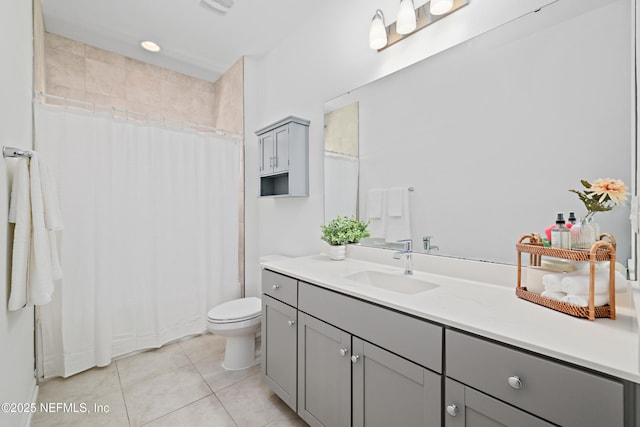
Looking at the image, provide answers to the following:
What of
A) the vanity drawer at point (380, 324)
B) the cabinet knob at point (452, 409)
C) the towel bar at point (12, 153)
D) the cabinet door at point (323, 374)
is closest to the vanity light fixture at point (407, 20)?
the vanity drawer at point (380, 324)

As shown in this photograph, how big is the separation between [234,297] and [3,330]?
180cm

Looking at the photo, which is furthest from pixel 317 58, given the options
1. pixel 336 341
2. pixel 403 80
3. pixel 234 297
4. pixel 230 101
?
pixel 234 297

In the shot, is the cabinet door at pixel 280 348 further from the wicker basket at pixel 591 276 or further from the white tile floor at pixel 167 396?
the wicker basket at pixel 591 276

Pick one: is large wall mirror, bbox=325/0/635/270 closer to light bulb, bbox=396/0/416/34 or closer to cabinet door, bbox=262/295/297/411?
light bulb, bbox=396/0/416/34

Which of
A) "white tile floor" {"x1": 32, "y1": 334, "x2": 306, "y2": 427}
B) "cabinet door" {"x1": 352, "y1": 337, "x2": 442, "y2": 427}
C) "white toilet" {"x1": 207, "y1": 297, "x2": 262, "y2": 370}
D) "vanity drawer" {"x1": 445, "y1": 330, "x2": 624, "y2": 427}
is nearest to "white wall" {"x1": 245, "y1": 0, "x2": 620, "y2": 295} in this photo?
"white toilet" {"x1": 207, "y1": 297, "x2": 262, "y2": 370}

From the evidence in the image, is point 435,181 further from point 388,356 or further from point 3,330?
point 3,330

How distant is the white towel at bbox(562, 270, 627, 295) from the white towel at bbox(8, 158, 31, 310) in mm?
2113

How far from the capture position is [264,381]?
179 cm

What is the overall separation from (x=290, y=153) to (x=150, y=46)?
5.79ft

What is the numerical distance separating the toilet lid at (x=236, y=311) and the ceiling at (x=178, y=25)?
90.9 inches

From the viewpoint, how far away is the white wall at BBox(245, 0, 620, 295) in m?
1.50

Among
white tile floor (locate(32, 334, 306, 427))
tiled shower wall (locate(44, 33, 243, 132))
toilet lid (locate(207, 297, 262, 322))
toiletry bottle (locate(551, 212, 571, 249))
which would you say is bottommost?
white tile floor (locate(32, 334, 306, 427))

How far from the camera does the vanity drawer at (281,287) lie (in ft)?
5.10

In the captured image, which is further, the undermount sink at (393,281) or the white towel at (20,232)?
the undermount sink at (393,281)
